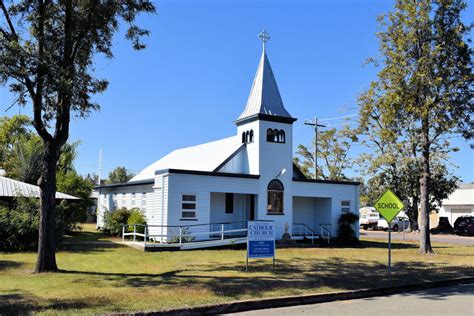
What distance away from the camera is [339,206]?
29.6m

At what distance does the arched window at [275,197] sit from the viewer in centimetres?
2692

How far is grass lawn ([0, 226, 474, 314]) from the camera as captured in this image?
963cm

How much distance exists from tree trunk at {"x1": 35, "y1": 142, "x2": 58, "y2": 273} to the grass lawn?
1.84ft

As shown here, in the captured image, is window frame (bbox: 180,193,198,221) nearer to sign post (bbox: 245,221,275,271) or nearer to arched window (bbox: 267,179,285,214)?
arched window (bbox: 267,179,285,214)

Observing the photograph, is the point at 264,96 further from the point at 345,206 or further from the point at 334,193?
the point at 345,206

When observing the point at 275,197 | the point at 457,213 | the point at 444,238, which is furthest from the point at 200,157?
the point at 457,213

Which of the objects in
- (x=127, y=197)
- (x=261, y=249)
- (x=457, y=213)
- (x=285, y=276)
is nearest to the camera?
(x=285, y=276)

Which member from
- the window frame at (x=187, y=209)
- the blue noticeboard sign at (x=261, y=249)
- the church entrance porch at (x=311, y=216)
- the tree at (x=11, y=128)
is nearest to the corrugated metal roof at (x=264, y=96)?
the church entrance porch at (x=311, y=216)

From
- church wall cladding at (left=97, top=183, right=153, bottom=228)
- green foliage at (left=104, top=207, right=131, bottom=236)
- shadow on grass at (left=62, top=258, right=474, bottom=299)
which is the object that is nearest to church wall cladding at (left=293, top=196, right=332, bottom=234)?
church wall cladding at (left=97, top=183, right=153, bottom=228)

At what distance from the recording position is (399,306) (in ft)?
33.2

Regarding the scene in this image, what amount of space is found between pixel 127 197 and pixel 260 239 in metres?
19.9

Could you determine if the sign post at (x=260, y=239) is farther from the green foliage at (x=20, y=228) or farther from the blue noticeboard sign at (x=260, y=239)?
the green foliage at (x=20, y=228)

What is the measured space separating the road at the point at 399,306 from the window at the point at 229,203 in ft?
53.8

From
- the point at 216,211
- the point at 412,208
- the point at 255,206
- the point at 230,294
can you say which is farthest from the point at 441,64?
the point at 412,208
